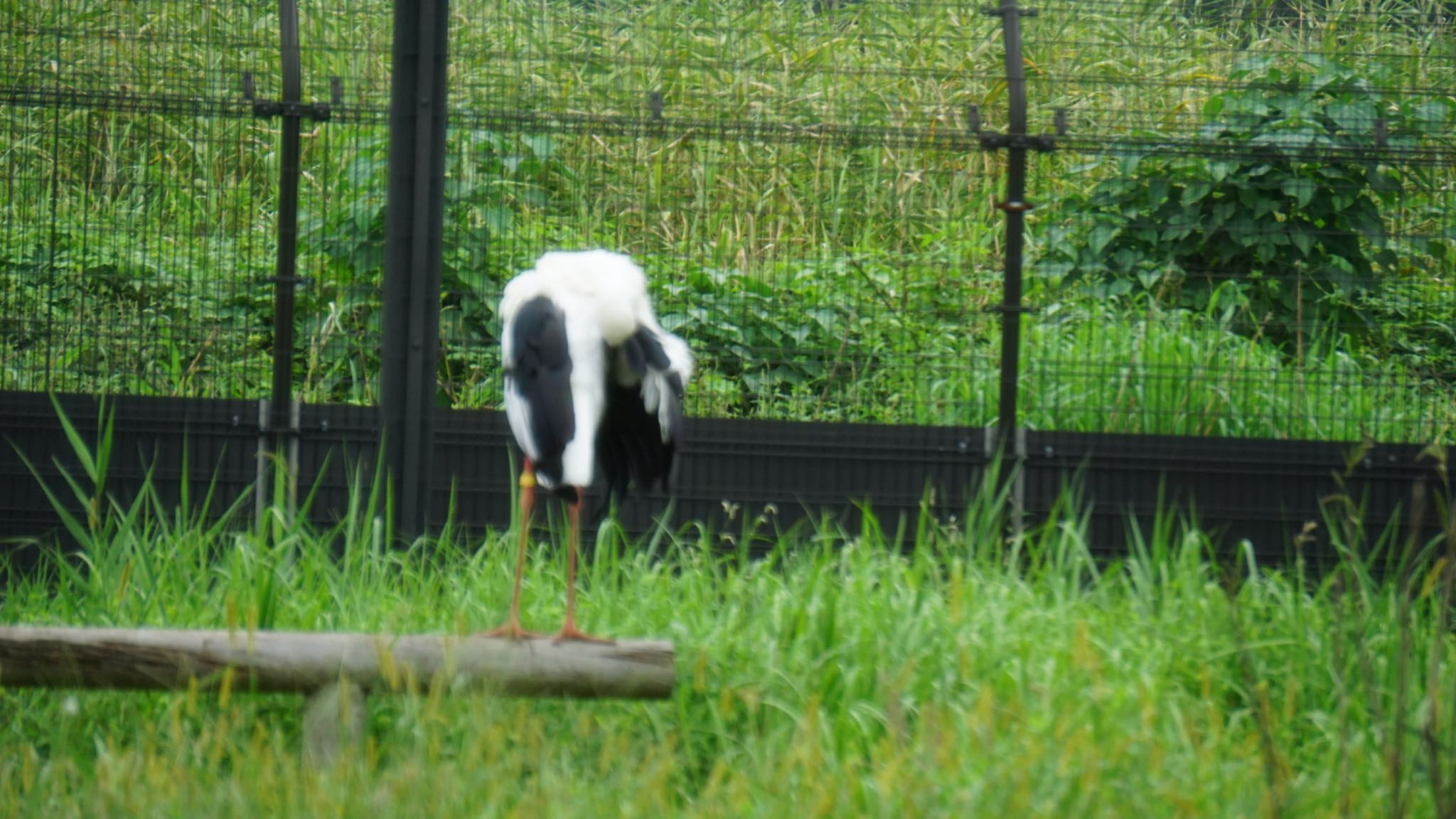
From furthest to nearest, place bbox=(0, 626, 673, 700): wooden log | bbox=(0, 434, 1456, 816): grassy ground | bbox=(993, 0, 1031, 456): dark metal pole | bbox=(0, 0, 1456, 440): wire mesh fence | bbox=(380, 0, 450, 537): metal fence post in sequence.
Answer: bbox=(0, 0, 1456, 440): wire mesh fence → bbox=(993, 0, 1031, 456): dark metal pole → bbox=(380, 0, 450, 537): metal fence post → bbox=(0, 626, 673, 700): wooden log → bbox=(0, 434, 1456, 816): grassy ground

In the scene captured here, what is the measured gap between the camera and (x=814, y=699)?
108 inches

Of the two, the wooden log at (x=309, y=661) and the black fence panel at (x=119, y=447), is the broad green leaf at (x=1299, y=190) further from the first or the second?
the black fence panel at (x=119, y=447)

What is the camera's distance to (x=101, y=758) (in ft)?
9.36

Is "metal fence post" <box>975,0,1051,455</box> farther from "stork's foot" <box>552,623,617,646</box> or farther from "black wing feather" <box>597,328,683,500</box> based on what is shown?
"stork's foot" <box>552,623,617,646</box>

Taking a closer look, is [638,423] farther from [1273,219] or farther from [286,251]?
[1273,219]

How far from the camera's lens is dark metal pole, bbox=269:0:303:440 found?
509 centimetres

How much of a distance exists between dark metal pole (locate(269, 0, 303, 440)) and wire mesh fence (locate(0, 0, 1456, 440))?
0.11m

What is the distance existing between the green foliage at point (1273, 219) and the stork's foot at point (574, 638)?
3394 millimetres

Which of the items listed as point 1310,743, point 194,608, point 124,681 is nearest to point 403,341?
point 194,608

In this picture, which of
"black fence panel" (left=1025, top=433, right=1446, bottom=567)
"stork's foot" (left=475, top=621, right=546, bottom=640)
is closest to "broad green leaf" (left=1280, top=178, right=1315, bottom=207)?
"black fence panel" (left=1025, top=433, right=1446, bottom=567)

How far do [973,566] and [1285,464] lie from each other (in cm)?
166

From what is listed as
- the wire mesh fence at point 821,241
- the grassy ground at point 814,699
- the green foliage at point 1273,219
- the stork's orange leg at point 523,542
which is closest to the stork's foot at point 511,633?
the stork's orange leg at point 523,542

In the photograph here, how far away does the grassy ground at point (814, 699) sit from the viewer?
2717 millimetres

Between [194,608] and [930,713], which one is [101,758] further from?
[930,713]
